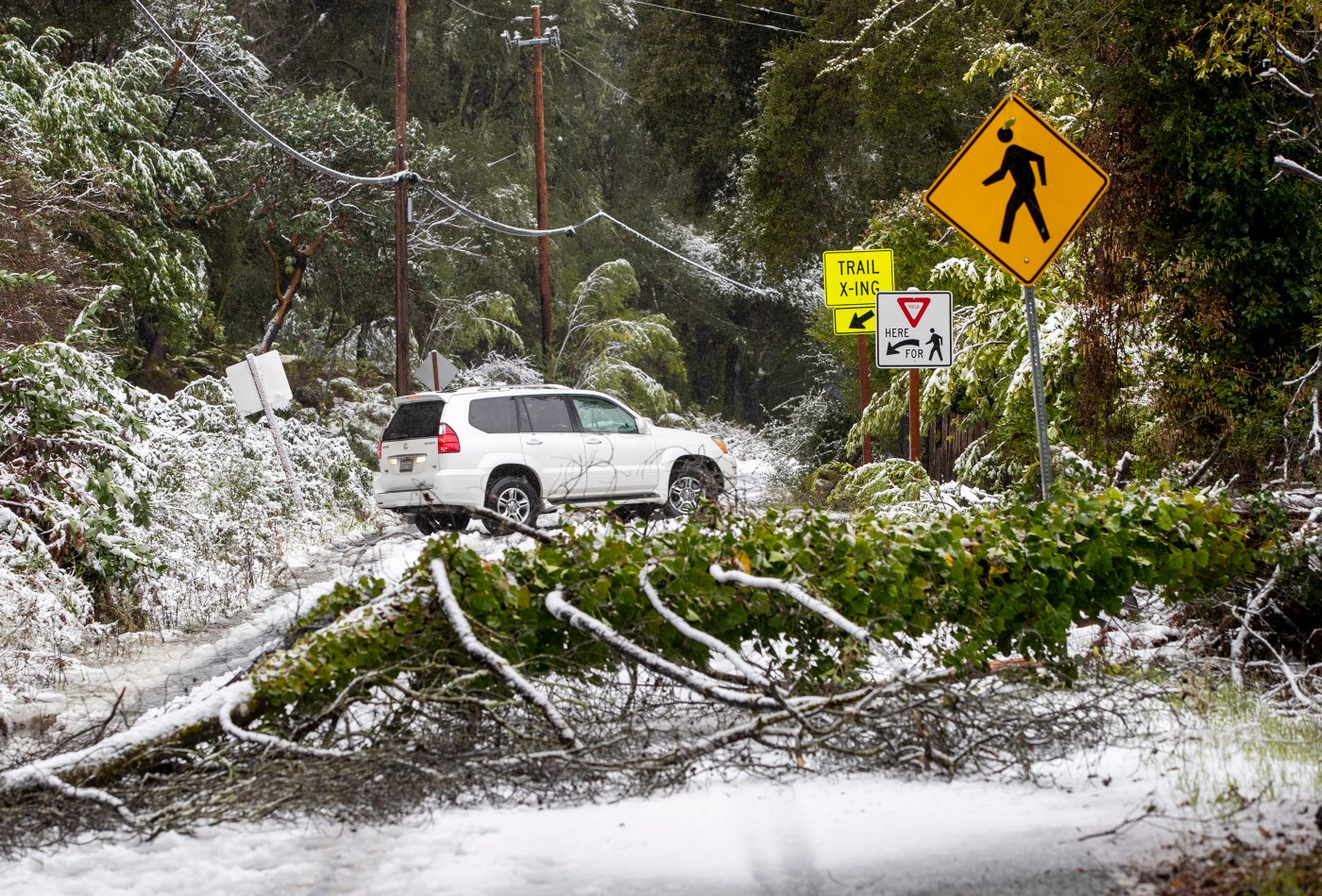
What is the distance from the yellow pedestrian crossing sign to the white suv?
6.26 m

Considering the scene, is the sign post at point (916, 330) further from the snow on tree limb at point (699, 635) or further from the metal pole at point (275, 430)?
the snow on tree limb at point (699, 635)

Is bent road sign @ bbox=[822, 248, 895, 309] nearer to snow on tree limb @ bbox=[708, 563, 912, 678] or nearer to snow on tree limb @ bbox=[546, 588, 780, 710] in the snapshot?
snow on tree limb @ bbox=[708, 563, 912, 678]

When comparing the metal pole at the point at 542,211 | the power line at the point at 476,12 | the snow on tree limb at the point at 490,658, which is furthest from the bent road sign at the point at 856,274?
the power line at the point at 476,12

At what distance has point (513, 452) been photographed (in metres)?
15.6

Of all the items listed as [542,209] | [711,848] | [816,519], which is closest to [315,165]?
[542,209]

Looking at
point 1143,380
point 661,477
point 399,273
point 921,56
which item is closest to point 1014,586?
point 1143,380

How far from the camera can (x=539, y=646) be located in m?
5.79

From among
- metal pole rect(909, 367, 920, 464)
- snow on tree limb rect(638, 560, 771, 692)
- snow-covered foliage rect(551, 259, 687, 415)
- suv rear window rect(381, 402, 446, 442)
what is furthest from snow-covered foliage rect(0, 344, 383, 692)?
snow-covered foliage rect(551, 259, 687, 415)

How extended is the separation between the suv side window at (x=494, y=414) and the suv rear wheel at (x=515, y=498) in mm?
581

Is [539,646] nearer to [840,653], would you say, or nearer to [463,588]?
[463,588]

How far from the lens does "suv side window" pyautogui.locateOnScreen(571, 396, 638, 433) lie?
16.6 m

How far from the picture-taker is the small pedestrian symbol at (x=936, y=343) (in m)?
13.4

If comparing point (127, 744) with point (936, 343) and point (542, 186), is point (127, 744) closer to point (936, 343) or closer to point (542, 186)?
point (936, 343)

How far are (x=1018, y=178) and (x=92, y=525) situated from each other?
667cm
